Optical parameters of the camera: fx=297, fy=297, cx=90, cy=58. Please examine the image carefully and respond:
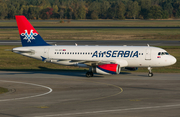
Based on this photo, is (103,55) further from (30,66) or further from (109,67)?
(30,66)

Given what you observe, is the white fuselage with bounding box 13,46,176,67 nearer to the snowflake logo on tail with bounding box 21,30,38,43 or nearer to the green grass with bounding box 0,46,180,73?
the snowflake logo on tail with bounding box 21,30,38,43

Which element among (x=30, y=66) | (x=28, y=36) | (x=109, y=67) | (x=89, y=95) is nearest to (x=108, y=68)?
(x=109, y=67)

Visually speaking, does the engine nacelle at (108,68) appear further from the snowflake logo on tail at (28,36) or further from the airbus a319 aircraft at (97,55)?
the snowflake logo on tail at (28,36)

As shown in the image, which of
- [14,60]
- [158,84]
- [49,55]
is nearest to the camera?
[158,84]

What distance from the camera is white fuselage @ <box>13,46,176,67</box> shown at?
44.5 m

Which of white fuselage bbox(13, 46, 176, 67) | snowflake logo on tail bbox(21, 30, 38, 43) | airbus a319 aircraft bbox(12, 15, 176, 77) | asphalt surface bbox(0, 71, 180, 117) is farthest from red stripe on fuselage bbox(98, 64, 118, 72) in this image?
snowflake logo on tail bbox(21, 30, 38, 43)

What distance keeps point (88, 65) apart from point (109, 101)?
657 inches

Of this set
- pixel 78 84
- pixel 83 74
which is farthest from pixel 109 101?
pixel 83 74

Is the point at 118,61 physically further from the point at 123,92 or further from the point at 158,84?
the point at 123,92

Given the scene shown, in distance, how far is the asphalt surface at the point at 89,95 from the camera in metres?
24.7

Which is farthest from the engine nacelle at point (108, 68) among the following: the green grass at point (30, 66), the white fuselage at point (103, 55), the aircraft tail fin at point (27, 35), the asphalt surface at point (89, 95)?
the aircraft tail fin at point (27, 35)

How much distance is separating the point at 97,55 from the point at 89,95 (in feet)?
47.7

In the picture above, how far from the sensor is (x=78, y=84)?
39000mm

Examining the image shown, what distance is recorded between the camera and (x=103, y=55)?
45.4m
